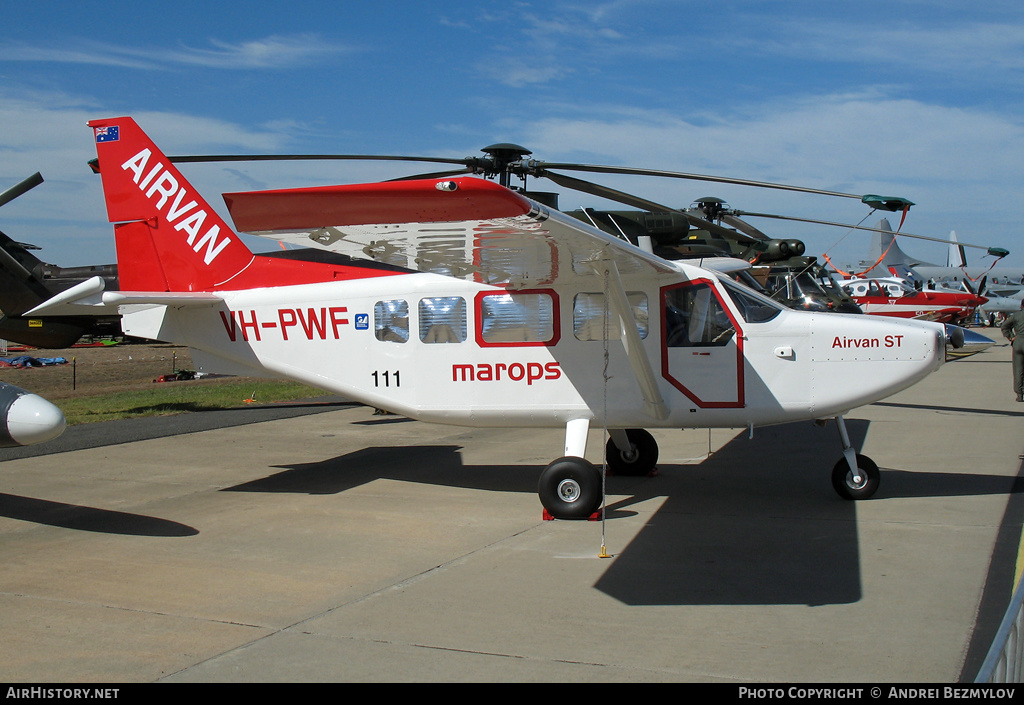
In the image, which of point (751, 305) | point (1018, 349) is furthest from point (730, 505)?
point (1018, 349)

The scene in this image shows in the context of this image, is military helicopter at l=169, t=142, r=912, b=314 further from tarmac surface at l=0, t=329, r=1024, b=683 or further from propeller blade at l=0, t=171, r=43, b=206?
propeller blade at l=0, t=171, r=43, b=206

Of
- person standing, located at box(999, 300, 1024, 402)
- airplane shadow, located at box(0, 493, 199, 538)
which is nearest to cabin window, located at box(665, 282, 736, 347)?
airplane shadow, located at box(0, 493, 199, 538)

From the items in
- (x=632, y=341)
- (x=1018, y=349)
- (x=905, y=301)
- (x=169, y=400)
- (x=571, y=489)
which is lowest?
(x=169, y=400)

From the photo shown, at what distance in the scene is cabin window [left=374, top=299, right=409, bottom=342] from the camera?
8211 mm

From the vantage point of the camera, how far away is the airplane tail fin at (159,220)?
8.97 metres

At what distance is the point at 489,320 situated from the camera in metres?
7.94

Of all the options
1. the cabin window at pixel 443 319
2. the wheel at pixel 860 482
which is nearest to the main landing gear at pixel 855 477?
the wheel at pixel 860 482

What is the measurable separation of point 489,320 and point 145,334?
3976 mm

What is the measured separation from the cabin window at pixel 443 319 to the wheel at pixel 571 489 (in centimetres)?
175

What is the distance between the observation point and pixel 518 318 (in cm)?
786

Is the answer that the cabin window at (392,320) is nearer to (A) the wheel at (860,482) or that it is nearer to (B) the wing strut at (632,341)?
(B) the wing strut at (632,341)

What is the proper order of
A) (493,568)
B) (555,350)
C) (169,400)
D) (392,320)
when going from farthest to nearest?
(169,400) < (392,320) < (555,350) < (493,568)

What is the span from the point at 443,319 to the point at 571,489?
7.18ft

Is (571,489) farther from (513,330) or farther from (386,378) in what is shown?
(386,378)
